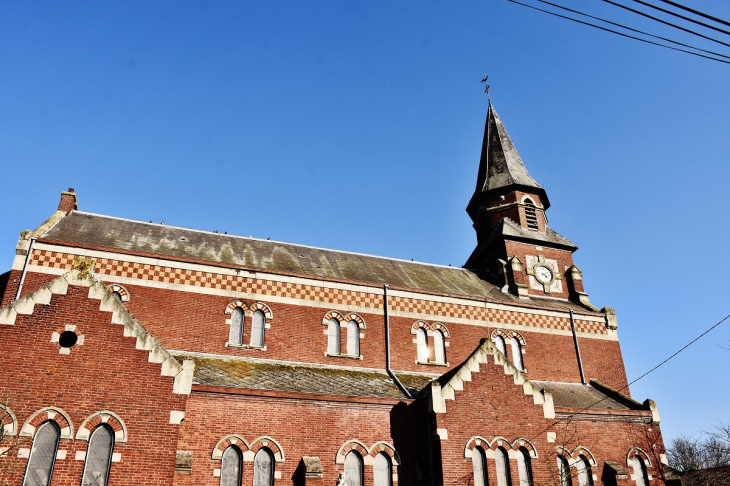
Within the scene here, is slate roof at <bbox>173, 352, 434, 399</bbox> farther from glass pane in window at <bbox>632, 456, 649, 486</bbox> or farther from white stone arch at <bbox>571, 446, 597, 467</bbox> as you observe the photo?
glass pane in window at <bbox>632, 456, 649, 486</bbox>

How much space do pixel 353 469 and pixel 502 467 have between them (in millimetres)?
4596

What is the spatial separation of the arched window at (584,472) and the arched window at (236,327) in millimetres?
12779

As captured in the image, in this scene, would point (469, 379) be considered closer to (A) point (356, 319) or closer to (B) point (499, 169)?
(A) point (356, 319)

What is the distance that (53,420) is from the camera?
1284 centimetres

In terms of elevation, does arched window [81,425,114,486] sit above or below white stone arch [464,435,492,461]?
below

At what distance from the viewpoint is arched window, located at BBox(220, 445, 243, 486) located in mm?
15761

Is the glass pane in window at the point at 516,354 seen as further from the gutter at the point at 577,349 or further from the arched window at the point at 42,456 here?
the arched window at the point at 42,456

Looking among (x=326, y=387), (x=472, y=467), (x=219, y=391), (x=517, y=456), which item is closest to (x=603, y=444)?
(x=517, y=456)

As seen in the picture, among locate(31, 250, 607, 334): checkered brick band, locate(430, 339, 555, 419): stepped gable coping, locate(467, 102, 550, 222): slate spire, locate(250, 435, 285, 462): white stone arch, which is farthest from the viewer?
locate(467, 102, 550, 222): slate spire

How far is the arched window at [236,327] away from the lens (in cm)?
2078

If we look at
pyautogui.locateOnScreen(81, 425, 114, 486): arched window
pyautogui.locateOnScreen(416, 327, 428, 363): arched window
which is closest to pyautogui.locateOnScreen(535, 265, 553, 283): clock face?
pyautogui.locateOnScreen(416, 327, 428, 363): arched window

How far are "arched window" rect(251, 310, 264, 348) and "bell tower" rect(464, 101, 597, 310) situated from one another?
12819mm

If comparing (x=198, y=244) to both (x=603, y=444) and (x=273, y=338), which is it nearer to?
(x=273, y=338)

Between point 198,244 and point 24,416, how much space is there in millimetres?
12224
